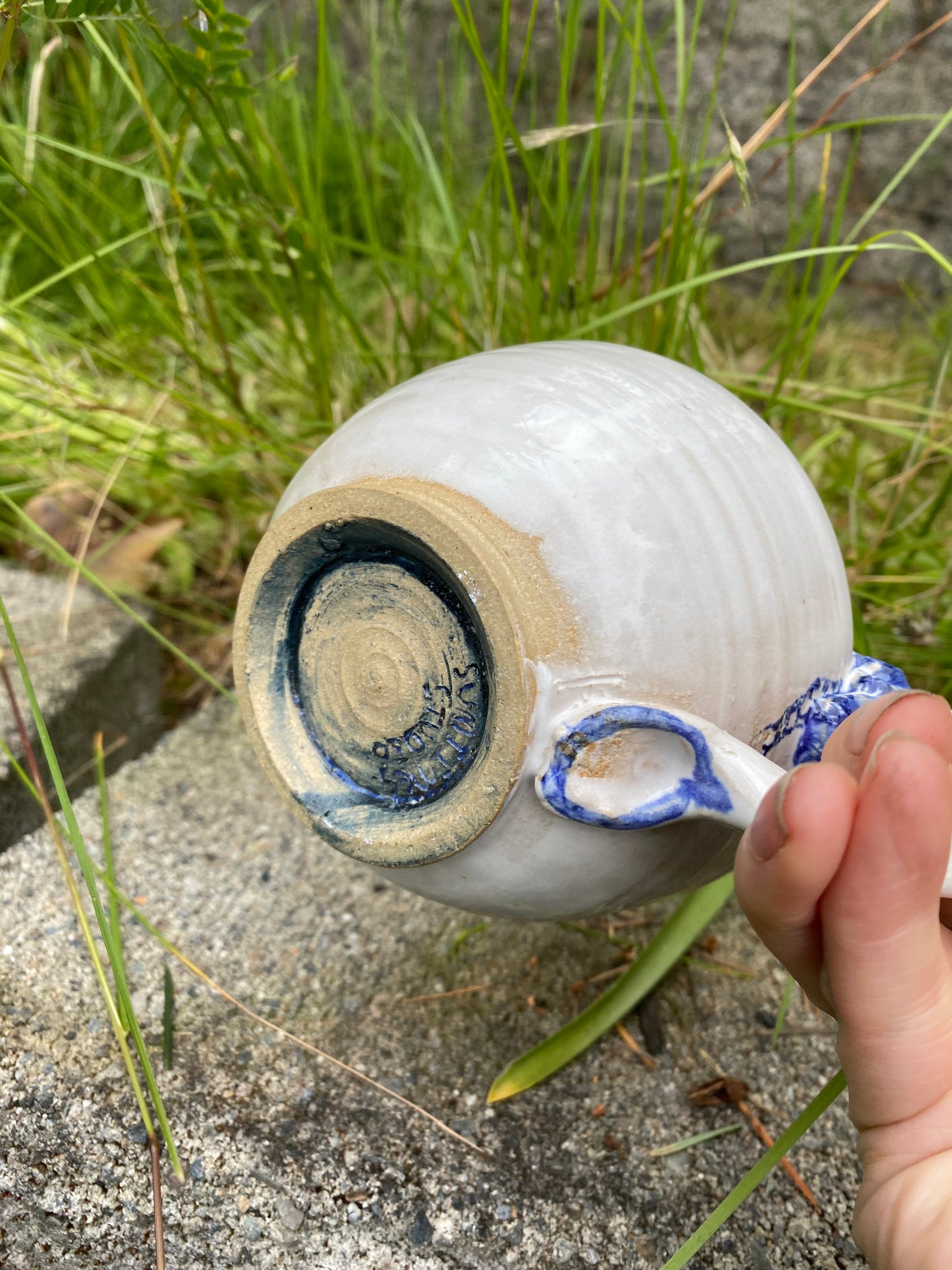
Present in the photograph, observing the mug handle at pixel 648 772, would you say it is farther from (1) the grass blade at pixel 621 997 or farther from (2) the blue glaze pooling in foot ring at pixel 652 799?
(1) the grass blade at pixel 621 997

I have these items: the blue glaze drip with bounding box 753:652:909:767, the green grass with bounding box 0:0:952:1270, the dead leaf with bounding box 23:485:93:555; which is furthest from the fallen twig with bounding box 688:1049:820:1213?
the dead leaf with bounding box 23:485:93:555

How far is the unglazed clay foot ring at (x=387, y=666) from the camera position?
2.37 feet

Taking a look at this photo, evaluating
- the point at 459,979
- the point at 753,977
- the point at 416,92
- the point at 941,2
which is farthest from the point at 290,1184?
the point at 941,2

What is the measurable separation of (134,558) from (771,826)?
1.19 meters

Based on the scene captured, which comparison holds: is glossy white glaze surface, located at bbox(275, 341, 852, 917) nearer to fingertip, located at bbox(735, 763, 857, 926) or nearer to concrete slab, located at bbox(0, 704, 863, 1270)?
fingertip, located at bbox(735, 763, 857, 926)

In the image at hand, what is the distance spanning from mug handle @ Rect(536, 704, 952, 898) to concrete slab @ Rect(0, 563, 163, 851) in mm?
721

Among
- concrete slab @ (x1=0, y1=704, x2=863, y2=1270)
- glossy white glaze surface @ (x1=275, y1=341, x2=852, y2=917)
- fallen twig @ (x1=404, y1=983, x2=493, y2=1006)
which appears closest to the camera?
glossy white glaze surface @ (x1=275, y1=341, x2=852, y2=917)

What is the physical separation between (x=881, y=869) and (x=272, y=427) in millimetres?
1055

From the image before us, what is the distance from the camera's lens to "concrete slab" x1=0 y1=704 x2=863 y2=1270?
0.83 meters

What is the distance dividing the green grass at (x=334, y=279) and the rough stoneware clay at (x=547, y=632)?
229 mm

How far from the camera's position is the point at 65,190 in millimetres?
1958

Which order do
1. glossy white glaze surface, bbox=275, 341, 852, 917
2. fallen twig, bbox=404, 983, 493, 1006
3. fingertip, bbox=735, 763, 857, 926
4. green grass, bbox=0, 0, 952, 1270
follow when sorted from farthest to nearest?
green grass, bbox=0, 0, 952, 1270 → fallen twig, bbox=404, 983, 493, 1006 → glossy white glaze surface, bbox=275, 341, 852, 917 → fingertip, bbox=735, 763, 857, 926

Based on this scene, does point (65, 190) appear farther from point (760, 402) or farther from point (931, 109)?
point (931, 109)

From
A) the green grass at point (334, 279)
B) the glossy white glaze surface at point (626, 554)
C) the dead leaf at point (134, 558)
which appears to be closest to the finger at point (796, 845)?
the glossy white glaze surface at point (626, 554)
